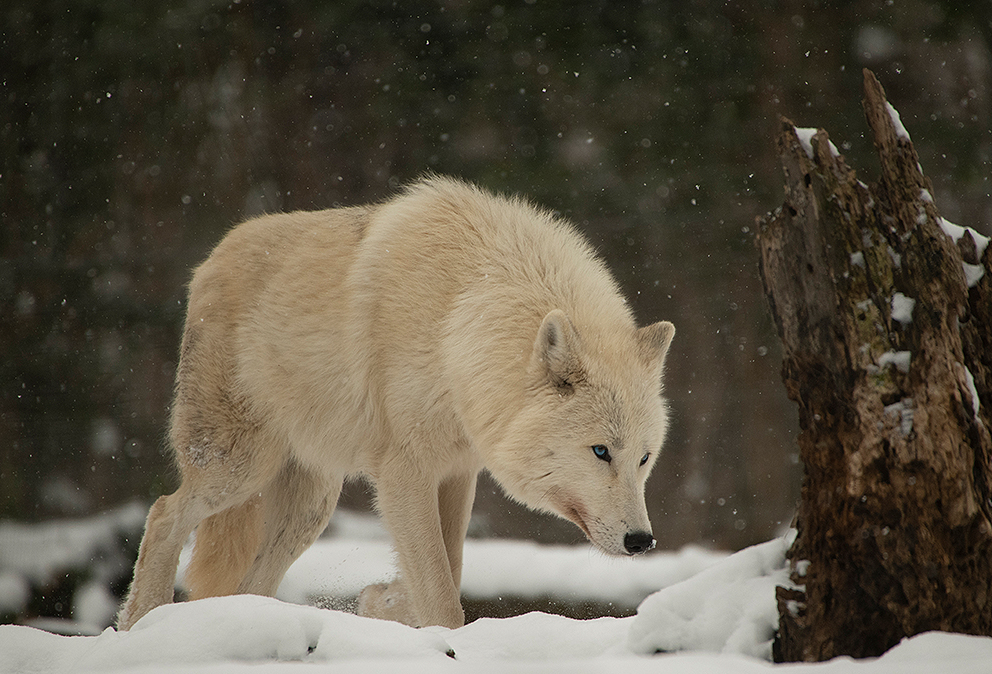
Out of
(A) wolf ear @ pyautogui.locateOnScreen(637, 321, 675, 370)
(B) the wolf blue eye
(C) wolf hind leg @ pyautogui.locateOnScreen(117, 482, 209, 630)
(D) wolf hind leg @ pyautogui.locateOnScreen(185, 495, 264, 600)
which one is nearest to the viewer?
(B) the wolf blue eye

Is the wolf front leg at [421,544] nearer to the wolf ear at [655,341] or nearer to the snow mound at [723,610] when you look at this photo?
the wolf ear at [655,341]

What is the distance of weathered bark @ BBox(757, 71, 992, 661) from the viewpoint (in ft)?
6.25

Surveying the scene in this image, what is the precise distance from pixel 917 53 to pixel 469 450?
5233 millimetres

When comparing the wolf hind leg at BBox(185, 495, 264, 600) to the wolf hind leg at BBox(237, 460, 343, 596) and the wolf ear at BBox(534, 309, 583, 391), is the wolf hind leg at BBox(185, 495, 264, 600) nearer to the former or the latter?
the wolf hind leg at BBox(237, 460, 343, 596)

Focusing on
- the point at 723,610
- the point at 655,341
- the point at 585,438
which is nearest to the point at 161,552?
the point at 585,438

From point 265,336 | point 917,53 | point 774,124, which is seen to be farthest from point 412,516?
point 917,53

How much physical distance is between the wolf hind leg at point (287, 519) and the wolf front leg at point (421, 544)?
870 millimetres

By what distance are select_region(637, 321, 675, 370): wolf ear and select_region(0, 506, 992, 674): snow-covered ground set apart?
1.04 meters

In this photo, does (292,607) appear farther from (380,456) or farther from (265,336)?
(265,336)

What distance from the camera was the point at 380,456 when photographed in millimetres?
3500

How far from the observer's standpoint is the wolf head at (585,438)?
288 cm

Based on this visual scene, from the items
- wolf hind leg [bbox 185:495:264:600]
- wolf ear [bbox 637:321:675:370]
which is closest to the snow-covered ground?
wolf ear [bbox 637:321:675:370]

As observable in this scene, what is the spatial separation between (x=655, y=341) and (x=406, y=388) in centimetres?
103

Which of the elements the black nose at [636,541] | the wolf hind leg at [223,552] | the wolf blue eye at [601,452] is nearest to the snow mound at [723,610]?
the black nose at [636,541]
